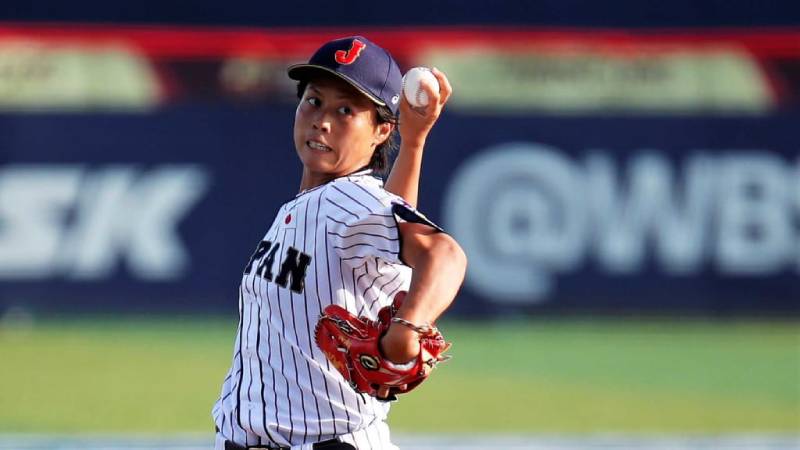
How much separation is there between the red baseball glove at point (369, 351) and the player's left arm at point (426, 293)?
0.03 metres

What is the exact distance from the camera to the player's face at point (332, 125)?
3029 millimetres

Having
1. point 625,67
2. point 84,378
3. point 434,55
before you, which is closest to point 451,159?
point 434,55

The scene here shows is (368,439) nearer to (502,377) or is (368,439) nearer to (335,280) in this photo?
(335,280)

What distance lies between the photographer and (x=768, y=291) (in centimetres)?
1086

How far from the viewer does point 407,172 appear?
3.29 meters

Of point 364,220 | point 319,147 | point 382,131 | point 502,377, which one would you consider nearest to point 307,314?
point 364,220

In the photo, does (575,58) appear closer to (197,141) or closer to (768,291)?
(768,291)

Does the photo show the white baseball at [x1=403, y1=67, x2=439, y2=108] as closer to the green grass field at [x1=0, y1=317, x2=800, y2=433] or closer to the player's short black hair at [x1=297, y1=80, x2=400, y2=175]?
the player's short black hair at [x1=297, y1=80, x2=400, y2=175]

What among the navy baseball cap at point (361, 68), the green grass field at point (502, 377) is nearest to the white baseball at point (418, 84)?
the navy baseball cap at point (361, 68)

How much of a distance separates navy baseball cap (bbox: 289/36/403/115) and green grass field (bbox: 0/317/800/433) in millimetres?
4140

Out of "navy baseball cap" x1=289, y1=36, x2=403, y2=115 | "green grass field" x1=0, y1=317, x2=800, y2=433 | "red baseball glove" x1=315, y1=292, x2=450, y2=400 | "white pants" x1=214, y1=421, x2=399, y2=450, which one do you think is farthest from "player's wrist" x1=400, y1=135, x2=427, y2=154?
"green grass field" x1=0, y1=317, x2=800, y2=433

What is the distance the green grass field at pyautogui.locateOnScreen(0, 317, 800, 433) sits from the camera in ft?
23.9

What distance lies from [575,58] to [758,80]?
1.51 meters

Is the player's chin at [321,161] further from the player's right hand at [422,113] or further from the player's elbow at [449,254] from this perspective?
the player's elbow at [449,254]
